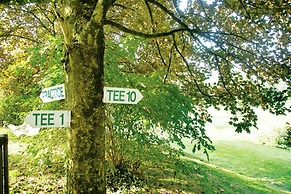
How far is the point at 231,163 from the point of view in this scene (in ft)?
37.7

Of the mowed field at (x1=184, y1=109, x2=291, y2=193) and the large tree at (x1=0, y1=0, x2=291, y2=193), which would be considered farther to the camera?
the mowed field at (x1=184, y1=109, x2=291, y2=193)

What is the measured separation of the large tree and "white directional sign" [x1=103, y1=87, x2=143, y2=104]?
0.07m

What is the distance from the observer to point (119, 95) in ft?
7.54

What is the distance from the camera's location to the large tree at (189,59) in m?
2.10

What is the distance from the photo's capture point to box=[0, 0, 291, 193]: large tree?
6.90 ft

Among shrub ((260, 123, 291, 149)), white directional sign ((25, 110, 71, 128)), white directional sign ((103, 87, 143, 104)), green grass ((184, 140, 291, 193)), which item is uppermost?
white directional sign ((103, 87, 143, 104))

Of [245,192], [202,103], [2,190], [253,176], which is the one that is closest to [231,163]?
[253,176]

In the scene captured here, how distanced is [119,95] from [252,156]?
11.9 m

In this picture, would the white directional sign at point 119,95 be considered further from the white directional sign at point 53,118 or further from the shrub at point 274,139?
the shrub at point 274,139

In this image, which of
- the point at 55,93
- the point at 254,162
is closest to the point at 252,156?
the point at 254,162

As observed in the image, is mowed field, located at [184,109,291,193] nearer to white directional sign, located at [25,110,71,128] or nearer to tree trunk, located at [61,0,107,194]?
tree trunk, located at [61,0,107,194]

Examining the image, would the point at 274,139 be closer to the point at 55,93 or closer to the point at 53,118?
the point at 55,93

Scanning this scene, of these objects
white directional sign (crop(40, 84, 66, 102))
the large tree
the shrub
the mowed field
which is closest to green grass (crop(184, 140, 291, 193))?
the mowed field

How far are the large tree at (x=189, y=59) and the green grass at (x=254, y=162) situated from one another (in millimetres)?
5667
